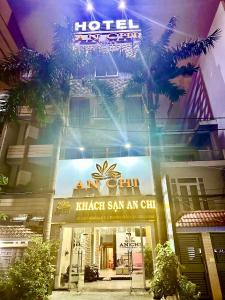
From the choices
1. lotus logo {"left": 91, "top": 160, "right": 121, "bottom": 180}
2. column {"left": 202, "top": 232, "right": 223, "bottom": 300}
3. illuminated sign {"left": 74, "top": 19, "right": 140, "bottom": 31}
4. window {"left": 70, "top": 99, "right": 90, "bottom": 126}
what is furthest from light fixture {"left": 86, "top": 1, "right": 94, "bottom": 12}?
column {"left": 202, "top": 232, "right": 223, "bottom": 300}

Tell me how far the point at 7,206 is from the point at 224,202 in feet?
48.7

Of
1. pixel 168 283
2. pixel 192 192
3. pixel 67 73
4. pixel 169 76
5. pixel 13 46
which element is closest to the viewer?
pixel 168 283

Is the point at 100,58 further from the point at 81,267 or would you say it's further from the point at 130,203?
the point at 81,267

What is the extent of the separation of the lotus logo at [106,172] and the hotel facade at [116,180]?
70 millimetres

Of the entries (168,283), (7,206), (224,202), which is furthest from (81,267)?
(224,202)

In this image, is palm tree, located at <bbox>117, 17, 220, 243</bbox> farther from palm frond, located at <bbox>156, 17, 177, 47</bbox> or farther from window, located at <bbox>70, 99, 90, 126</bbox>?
window, located at <bbox>70, 99, 90, 126</bbox>

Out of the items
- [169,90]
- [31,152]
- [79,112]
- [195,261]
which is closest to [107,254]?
[31,152]

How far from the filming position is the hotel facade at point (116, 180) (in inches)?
511

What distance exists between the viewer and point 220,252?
1259 centimetres

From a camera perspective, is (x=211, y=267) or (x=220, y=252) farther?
(x=220, y=252)

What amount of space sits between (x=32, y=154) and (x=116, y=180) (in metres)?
7.32

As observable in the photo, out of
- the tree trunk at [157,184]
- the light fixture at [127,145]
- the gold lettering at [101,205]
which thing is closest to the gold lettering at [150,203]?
the gold lettering at [101,205]

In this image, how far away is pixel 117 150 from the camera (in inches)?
726

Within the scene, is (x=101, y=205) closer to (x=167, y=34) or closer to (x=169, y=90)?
(x=169, y=90)
